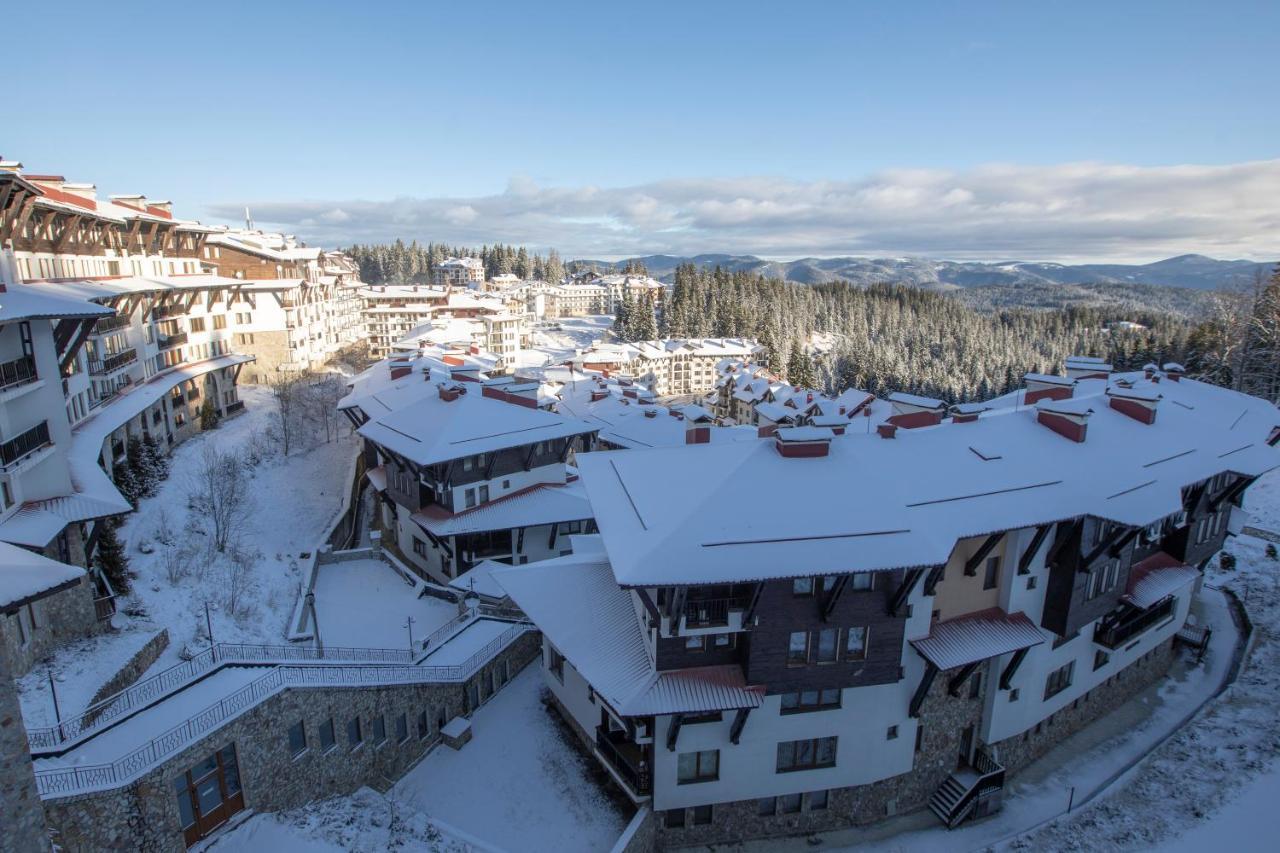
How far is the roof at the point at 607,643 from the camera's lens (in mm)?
19469

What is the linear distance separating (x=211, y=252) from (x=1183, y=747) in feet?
255

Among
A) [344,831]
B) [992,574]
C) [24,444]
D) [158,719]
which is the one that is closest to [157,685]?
[158,719]

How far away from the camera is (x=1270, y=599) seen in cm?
3912

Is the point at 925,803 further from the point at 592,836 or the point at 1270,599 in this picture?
the point at 1270,599

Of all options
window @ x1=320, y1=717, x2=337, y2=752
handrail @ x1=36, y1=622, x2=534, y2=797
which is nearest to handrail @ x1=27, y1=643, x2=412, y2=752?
handrail @ x1=36, y1=622, x2=534, y2=797

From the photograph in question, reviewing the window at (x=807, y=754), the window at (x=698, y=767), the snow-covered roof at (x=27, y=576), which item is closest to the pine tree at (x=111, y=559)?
the snow-covered roof at (x=27, y=576)

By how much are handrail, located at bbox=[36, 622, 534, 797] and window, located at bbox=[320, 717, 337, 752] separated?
112 cm

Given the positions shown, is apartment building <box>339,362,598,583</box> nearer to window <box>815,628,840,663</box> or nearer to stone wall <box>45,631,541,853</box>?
stone wall <box>45,631,541,853</box>

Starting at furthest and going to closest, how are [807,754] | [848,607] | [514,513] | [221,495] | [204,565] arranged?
[514,513] < [221,495] < [204,565] < [807,754] < [848,607]

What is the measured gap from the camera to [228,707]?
1692 centimetres

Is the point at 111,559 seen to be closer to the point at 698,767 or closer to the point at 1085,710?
the point at 698,767

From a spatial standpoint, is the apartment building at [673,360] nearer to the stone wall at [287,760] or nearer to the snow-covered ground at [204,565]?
the snow-covered ground at [204,565]

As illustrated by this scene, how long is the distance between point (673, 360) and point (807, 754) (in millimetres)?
102216

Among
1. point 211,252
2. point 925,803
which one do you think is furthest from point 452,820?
point 211,252
